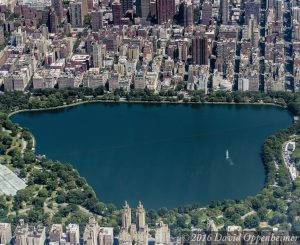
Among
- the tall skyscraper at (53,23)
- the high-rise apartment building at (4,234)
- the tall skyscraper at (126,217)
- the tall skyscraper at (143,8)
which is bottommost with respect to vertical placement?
the high-rise apartment building at (4,234)

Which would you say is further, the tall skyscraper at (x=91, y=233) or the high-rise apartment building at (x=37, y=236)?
the high-rise apartment building at (x=37, y=236)

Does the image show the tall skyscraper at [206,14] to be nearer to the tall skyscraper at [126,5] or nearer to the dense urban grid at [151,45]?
the dense urban grid at [151,45]

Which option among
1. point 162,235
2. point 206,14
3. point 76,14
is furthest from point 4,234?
point 206,14

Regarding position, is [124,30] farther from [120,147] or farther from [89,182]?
[89,182]

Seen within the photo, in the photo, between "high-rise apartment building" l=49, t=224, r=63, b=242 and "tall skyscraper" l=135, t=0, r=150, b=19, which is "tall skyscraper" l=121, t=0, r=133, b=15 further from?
"high-rise apartment building" l=49, t=224, r=63, b=242

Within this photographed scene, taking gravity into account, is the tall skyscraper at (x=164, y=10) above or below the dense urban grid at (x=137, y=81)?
above

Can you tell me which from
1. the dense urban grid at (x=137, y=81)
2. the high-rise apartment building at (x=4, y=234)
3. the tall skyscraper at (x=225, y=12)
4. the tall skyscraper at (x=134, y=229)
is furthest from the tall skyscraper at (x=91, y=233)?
the tall skyscraper at (x=225, y=12)

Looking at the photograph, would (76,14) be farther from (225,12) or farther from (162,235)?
(162,235)
